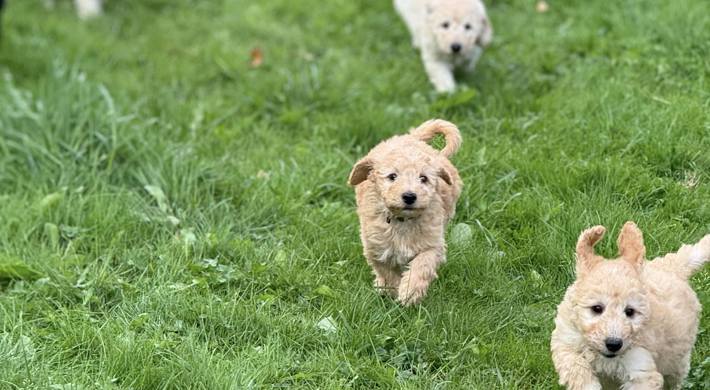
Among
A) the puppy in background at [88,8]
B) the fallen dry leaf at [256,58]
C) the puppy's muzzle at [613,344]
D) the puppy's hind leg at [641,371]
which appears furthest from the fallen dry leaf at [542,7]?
the puppy's muzzle at [613,344]

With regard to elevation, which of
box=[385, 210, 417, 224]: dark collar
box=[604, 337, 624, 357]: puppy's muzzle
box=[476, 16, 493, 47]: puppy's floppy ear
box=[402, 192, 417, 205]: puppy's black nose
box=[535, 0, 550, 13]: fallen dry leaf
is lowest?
box=[535, 0, 550, 13]: fallen dry leaf

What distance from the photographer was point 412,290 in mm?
5266

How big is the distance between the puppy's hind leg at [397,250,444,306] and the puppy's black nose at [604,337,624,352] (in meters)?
1.42

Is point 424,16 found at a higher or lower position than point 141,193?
higher

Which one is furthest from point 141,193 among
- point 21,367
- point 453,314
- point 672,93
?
point 672,93

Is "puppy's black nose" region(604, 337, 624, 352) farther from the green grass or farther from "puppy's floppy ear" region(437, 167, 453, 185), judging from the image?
"puppy's floppy ear" region(437, 167, 453, 185)

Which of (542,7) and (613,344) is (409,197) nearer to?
(613,344)

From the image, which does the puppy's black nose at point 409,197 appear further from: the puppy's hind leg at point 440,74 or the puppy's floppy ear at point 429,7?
the puppy's floppy ear at point 429,7

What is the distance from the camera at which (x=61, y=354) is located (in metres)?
5.27

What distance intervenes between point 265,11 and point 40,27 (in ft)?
7.68

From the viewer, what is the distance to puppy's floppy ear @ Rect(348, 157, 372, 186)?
17.7 feet

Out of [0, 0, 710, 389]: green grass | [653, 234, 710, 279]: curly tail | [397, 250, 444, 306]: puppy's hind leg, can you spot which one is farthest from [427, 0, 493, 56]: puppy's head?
[653, 234, 710, 279]: curly tail

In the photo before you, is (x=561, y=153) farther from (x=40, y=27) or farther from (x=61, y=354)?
(x=40, y=27)

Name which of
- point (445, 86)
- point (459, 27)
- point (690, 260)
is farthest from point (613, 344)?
point (459, 27)
